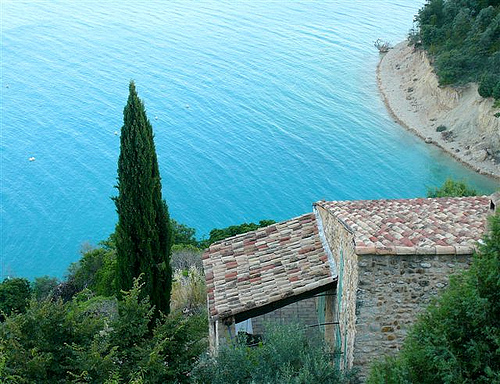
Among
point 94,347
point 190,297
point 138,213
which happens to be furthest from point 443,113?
point 94,347

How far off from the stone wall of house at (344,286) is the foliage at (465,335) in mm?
2320

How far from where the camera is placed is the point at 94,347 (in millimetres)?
9117

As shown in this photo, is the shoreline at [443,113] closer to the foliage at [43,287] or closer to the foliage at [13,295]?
the foliage at [43,287]

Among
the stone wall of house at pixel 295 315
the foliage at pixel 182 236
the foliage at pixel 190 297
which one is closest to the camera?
the stone wall of house at pixel 295 315

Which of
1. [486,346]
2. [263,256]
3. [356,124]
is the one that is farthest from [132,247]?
[356,124]

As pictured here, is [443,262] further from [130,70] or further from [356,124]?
[130,70]

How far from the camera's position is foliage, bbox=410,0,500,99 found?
135 feet

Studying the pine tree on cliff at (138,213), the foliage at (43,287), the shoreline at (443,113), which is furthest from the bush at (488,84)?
the pine tree on cliff at (138,213)

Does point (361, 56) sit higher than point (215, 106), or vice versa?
point (361, 56)

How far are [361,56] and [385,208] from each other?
2224 inches

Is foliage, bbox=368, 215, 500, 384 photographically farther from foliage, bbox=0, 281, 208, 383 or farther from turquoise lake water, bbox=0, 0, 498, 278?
turquoise lake water, bbox=0, 0, 498, 278

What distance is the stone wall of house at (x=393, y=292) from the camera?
847 cm

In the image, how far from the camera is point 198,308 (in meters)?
18.2

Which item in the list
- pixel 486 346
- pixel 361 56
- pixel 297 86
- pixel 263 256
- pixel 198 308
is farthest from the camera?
pixel 361 56
